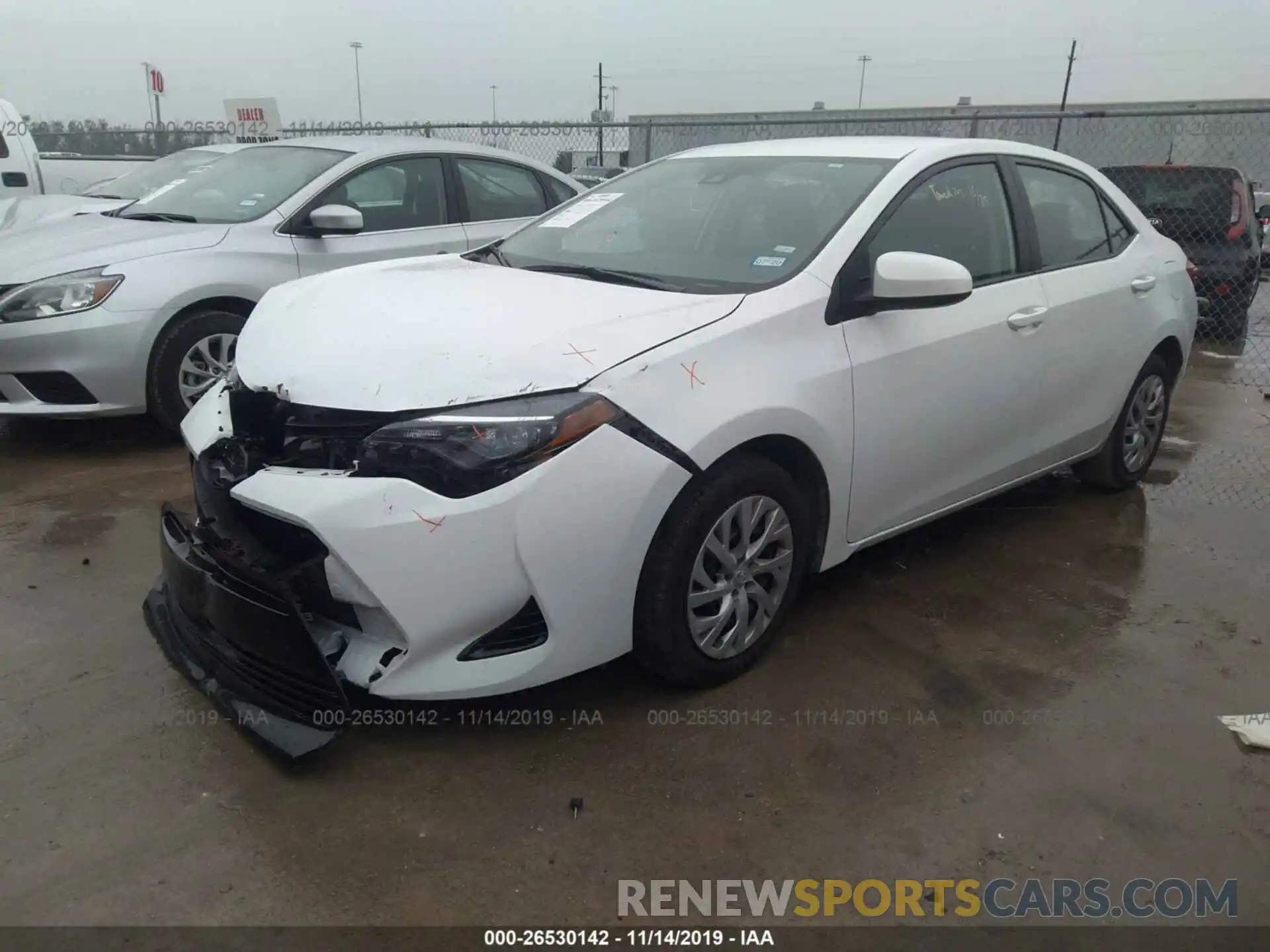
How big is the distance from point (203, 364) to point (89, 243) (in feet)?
2.66

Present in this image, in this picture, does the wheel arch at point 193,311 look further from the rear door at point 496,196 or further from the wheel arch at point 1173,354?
the wheel arch at point 1173,354

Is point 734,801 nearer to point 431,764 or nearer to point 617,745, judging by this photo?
point 617,745

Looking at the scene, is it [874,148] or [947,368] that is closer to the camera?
[947,368]

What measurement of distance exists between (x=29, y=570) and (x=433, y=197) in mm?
3165

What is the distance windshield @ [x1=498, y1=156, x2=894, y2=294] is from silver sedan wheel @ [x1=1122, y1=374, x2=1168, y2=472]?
2.03m

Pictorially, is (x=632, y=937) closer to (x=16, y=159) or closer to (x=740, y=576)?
(x=740, y=576)

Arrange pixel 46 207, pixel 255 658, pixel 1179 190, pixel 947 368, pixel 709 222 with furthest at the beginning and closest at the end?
1. pixel 1179 190
2. pixel 46 207
3. pixel 709 222
4. pixel 947 368
5. pixel 255 658

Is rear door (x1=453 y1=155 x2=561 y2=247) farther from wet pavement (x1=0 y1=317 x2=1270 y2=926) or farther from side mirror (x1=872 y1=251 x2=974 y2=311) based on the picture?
side mirror (x1=872 y1=251 x2=974 y2=311)

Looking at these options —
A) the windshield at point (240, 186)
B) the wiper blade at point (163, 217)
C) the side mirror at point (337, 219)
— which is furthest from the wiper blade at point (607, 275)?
the wiper blade at point (163, 217)

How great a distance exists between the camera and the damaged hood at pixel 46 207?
617 cm

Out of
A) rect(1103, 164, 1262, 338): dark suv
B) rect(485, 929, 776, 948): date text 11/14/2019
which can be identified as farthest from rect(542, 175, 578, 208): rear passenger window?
rect(1103, 164, 1262, 338): dark suv

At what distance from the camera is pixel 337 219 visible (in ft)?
16.2

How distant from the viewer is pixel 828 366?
2871mm

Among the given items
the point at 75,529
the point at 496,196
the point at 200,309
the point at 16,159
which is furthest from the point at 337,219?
the point at 16,159
